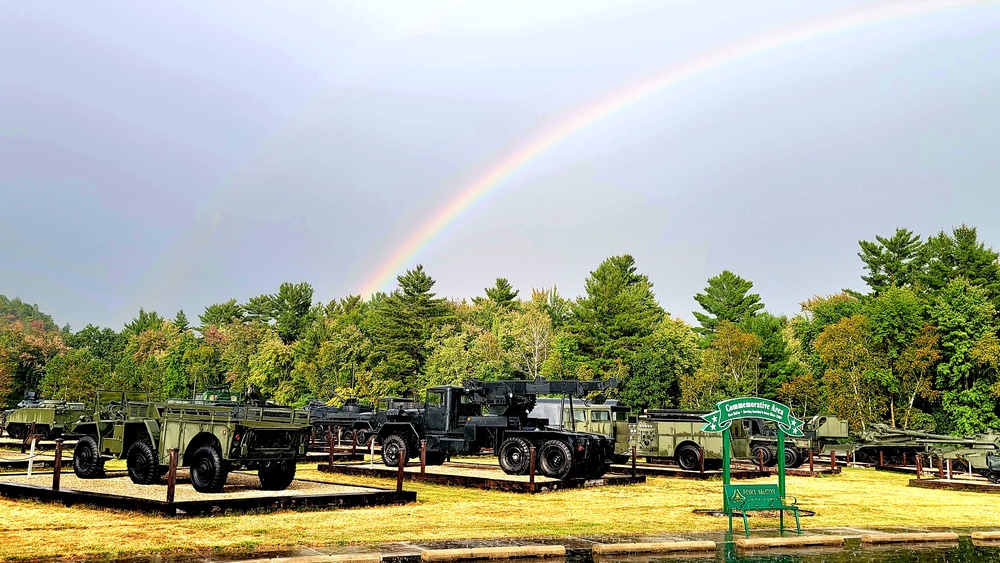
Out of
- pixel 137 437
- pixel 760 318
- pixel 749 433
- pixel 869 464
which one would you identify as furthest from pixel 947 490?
pixel 760 318

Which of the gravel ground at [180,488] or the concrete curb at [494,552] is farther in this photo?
the gravel ground at [180,488]

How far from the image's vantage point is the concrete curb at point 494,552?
9125 mm

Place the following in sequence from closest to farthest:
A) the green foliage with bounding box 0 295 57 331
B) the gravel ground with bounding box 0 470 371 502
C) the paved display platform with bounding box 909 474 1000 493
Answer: the gravel ground with bounding box 0 470 371 502, the paved display platform with bounding box 909 474 1000 493, the green foliage with bounding box 0 295 57 331

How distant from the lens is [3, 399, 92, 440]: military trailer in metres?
29.2

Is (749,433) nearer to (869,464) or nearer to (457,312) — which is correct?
(869,464)

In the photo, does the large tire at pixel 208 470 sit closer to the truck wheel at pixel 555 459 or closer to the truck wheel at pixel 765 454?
the truck wheel at pixel 555 459

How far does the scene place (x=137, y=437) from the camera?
49.8 feet

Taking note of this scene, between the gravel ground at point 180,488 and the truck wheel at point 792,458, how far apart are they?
17.6 m

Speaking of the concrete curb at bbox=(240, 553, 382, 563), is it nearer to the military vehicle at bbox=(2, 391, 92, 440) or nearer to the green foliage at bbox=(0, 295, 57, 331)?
the military vehicle at bbox=(2, 391, 92, 440)

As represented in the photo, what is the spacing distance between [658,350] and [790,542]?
1872 inches

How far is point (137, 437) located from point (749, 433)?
1839cm

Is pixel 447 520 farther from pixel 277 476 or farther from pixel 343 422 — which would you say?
pixel 343 422

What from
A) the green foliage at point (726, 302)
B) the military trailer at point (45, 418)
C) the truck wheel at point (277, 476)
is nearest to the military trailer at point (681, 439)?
the truck wheel at point (277, 476)

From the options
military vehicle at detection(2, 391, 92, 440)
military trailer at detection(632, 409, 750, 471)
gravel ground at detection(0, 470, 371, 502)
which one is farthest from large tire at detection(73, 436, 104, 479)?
military trailer at detection(632, 409, 750, 471)
